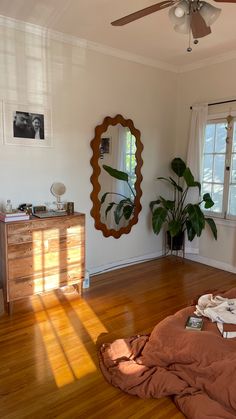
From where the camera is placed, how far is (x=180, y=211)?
4.34 meters

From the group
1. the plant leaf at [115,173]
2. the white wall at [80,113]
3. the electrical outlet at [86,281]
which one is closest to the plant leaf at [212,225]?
the white wall at [80,113]

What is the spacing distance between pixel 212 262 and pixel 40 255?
7.80 feet

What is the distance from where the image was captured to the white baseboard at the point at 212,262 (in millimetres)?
4009

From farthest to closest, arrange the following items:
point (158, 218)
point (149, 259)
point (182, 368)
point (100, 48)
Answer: point (149, 259) → point (158, 218) → point (100, 48) → point (182, 368)

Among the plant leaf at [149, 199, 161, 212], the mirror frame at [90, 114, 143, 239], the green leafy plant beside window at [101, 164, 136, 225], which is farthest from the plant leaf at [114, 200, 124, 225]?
the plant leaf at [149, 199, 161, 212]

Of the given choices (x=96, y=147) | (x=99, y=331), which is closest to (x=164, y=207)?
(x=96, y=147)

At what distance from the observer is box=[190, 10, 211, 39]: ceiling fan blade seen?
204 cm

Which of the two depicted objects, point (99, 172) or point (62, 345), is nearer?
point (62, 345)

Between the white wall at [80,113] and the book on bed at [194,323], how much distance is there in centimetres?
175

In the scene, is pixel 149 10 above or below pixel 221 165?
above

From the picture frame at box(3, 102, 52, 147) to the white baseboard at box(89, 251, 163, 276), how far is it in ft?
5.27

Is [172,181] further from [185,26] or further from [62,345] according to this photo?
[62,345]

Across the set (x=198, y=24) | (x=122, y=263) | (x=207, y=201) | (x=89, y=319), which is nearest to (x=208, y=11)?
(x=198, y=24)

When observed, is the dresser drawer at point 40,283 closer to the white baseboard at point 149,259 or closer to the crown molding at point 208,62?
the white baseboard at point 149,259
